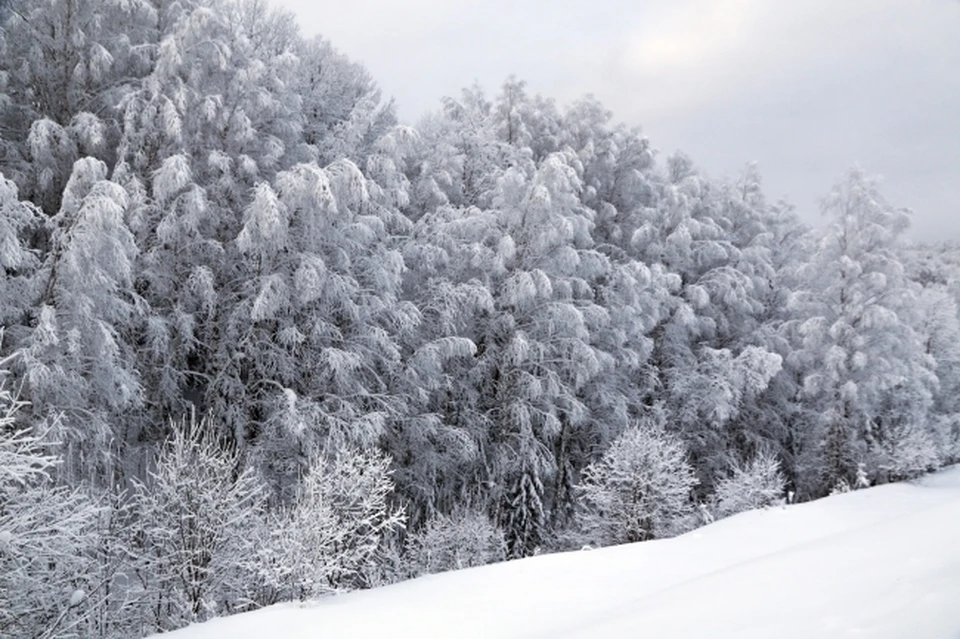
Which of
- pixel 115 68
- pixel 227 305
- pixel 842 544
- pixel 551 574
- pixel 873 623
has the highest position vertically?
pixel 115 68

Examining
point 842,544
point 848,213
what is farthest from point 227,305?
point 848,213

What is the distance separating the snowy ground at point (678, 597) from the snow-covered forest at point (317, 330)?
4.48 feet

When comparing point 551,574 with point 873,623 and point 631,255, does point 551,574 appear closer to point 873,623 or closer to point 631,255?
point 873,623

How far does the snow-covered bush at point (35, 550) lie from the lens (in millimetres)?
5824

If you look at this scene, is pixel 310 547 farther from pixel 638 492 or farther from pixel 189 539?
pixel 638 492

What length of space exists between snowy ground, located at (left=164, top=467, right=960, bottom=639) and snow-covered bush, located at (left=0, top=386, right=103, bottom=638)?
1523mm

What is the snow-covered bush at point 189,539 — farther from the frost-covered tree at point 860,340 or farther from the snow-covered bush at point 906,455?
the snow-covered bush at point 906,455

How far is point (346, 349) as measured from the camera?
14414mm

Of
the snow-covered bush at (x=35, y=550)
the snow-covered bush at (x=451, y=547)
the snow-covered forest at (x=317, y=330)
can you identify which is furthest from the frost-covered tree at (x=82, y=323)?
the snow-covered bush at (x=451, y=547)

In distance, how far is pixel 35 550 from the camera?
6285 mm

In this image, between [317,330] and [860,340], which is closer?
[317,330]

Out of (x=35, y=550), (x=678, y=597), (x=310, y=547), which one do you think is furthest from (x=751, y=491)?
(x=35, y=550)

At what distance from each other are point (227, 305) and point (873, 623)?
12.9m

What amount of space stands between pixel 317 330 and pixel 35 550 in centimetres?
776
